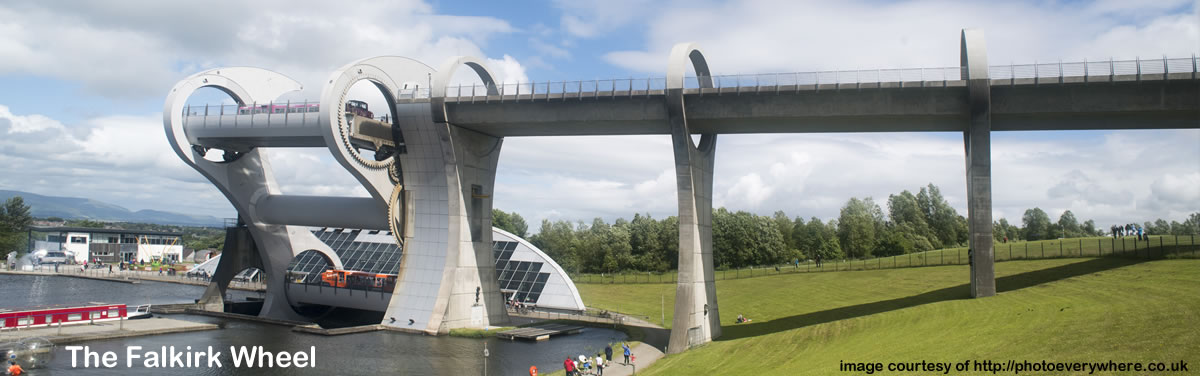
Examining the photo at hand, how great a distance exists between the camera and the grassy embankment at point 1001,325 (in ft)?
72.9

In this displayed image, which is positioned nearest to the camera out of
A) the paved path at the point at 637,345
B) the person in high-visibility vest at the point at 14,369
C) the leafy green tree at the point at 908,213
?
the person in high-visibility vest at the point at 14,369

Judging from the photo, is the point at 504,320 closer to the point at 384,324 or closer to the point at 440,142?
the point at 384,324

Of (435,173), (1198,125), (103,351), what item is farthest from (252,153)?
(1198,125)

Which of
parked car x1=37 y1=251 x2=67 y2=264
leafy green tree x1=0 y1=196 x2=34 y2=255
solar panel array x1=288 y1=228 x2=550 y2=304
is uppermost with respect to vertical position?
leafy green tree x1=0 y1=196 x2=34 y2=255

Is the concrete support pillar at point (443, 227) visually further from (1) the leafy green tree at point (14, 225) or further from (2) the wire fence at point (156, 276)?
(1) the leafy green tree at point (14, 225)

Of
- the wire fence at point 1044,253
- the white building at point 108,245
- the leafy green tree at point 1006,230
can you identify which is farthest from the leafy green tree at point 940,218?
the white building at point 108,245

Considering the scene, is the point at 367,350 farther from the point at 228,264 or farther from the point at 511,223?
the point at 511,223

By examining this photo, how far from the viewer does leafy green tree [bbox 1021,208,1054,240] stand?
11875 centimetres

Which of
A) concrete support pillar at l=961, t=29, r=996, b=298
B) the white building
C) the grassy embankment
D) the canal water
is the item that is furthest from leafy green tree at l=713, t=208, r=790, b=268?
the white building

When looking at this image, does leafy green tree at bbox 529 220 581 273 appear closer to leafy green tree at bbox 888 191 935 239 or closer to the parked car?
leafy green tree at bbox 888 191 935 239

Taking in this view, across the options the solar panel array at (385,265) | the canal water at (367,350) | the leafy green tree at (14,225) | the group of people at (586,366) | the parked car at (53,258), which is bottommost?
the canal water at (367,350)

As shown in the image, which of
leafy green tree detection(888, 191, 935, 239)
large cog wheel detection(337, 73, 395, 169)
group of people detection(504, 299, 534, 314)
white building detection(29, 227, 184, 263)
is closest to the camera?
large cog wheel detection(337, 73, 395, 169)

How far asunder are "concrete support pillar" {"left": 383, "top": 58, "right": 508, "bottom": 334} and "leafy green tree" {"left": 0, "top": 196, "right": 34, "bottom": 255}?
404ft

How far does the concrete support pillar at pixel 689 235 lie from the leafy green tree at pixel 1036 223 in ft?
317
